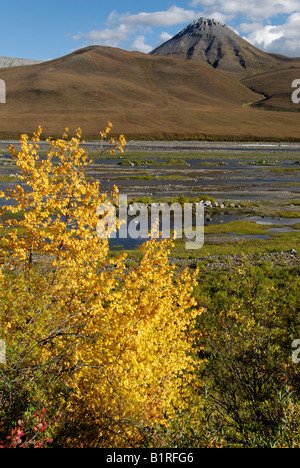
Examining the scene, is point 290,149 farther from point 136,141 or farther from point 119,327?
point 119,327

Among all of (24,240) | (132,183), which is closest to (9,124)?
(132,183)

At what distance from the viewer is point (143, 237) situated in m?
34.8

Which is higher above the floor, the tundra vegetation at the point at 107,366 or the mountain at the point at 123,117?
the mountain at the point at 123,117
